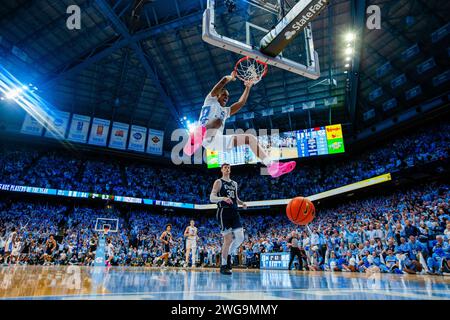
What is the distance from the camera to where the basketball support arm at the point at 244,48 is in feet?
20.1

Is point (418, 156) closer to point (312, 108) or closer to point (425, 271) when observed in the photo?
point (312, 108)

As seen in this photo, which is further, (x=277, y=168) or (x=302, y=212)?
(x=302, y=212)

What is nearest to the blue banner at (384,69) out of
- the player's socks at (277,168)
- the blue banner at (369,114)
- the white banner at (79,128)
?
the blue banner at (369,114)

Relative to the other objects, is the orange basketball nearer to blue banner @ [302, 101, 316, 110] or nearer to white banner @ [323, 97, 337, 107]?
blue banner @ [302, 101, 316, 110]

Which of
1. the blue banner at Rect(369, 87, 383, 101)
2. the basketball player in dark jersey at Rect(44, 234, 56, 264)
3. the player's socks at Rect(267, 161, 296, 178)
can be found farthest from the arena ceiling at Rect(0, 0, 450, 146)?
the player's socks at Rect(267, 161, 296, 178)

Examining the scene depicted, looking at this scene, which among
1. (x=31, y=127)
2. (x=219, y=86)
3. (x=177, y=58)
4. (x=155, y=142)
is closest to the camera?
(x=219, y=86)

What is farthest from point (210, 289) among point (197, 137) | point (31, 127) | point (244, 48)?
point (31, 127)

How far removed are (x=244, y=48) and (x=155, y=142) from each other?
22492mm

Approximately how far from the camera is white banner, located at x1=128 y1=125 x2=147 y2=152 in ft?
87.0

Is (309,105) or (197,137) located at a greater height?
(309,105)

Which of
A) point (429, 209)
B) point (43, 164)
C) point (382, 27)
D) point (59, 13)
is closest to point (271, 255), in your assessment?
point (429, 209)

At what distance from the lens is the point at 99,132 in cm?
2545

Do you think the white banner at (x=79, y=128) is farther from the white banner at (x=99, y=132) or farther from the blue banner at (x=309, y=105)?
the blue banner at (x=309, y=105)

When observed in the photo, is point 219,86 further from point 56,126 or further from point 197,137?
point 56,126
